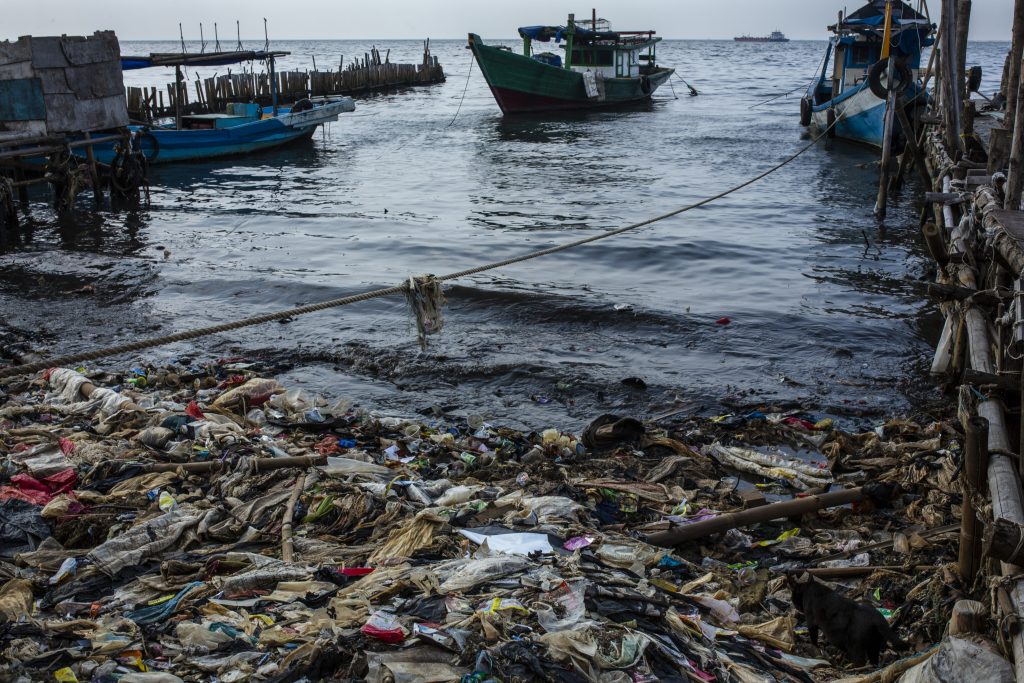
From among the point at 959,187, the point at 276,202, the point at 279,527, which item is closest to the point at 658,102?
the point at 276,202

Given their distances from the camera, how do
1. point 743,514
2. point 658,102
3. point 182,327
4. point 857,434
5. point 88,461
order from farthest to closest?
point 658,102 → point 182,327 → point 857,434 → point 88,461 → point 743,514

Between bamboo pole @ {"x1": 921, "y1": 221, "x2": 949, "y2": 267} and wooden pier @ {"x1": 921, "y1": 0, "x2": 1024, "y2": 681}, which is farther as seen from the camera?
bamboo pole @ {"x1": 921, "y1": 221, "x2": 949, "y2": 267}

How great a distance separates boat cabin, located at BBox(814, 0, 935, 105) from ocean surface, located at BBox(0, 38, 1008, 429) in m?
2.43

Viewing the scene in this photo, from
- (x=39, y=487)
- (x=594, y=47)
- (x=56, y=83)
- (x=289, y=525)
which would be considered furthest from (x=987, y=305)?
(x=594, y=47)

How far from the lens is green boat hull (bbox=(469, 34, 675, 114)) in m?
39.1

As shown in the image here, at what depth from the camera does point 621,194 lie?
2239 cm

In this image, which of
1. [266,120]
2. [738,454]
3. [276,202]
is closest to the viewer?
[738,454]

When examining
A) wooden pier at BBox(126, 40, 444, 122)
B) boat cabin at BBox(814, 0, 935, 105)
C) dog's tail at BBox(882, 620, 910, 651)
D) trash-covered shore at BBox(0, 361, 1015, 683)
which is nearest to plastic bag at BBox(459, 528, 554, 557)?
trash-covered shore at BBox(0, 361, 1015, 683)

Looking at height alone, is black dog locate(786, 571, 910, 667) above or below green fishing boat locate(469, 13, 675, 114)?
below

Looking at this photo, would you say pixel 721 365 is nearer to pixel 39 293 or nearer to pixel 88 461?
pixel 88 461

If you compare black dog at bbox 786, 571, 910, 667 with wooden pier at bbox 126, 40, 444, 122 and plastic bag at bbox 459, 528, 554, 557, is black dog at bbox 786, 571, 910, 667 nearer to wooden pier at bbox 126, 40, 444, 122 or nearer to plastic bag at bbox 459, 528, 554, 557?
plastic bag at bbox 459, 528, 554, 557

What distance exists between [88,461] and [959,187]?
9.76 m

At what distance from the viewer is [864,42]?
1102 inches

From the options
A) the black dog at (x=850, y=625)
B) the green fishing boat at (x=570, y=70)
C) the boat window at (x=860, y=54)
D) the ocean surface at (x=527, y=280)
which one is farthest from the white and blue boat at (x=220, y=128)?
the black dog at (x=850, y=625)
